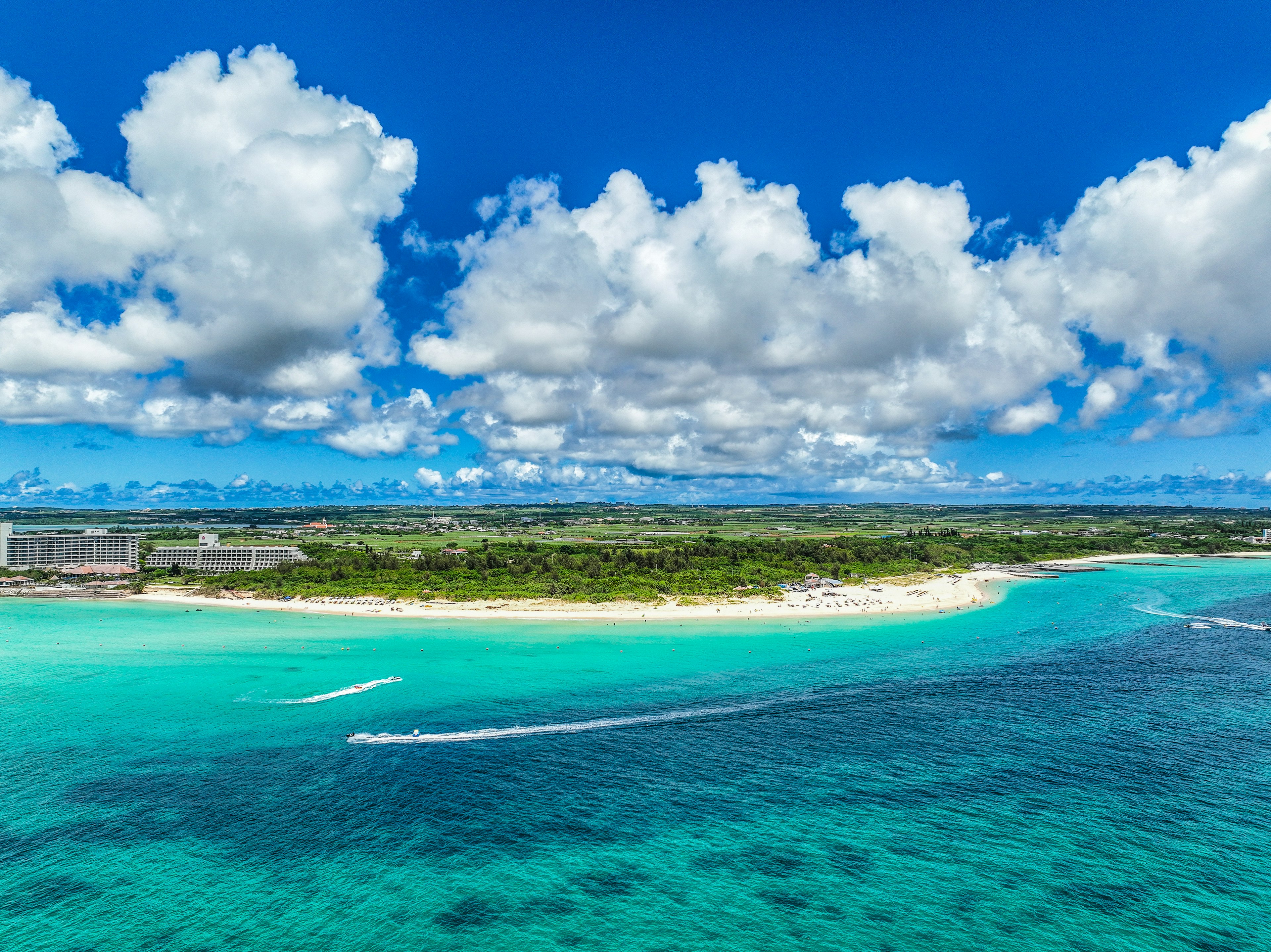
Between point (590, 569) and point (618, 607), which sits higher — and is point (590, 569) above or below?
above

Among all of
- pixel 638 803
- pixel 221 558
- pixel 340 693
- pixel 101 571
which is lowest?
pixel 638 803

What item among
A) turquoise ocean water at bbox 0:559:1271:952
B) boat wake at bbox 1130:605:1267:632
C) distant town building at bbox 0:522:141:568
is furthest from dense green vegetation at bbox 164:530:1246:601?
boat wake at bbox 1130:605:1267:632

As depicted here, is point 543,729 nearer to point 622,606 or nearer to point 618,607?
point 618,607

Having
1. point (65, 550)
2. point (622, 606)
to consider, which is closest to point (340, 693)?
point (622, 606)

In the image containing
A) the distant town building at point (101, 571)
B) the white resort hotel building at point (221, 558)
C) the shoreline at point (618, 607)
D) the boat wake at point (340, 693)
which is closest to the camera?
the boat wake at point (340, 693)

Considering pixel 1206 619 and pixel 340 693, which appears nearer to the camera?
pixel 340 693

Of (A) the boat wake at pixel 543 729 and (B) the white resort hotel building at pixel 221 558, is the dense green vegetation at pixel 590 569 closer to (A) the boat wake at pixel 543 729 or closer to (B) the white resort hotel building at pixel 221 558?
(B) the white resort hotel building at pixel 221 558

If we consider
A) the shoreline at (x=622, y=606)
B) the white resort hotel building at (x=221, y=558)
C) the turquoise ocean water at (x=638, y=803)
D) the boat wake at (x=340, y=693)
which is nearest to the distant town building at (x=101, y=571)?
the white resort hotel building at (x=221, y=558)
